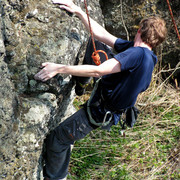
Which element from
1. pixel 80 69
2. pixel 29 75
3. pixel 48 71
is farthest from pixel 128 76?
pixel 29 75

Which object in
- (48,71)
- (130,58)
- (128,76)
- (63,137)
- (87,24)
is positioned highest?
(87,24)

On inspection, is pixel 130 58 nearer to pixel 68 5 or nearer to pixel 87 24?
pixel 87 24

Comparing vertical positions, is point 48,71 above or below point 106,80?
above

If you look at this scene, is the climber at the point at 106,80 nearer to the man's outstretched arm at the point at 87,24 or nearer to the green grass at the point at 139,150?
the man's outstretched arm at the point at 87,24

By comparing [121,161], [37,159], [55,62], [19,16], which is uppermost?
[19,16]

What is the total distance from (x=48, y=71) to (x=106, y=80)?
583 mm

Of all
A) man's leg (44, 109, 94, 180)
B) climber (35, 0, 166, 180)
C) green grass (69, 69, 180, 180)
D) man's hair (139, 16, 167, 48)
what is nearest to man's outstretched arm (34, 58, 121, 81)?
climber (35, 0, 166, 180)

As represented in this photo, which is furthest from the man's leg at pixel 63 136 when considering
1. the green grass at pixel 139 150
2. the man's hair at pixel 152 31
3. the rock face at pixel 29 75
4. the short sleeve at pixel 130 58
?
the man's hair at pixel 152 31

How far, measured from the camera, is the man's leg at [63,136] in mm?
2377

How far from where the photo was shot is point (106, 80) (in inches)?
89.2

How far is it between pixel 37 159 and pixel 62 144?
0.32 meters

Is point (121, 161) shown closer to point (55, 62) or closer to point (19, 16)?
point (55, 62)

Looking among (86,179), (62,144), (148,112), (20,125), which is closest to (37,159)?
(62,144)

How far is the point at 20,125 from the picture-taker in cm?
198
